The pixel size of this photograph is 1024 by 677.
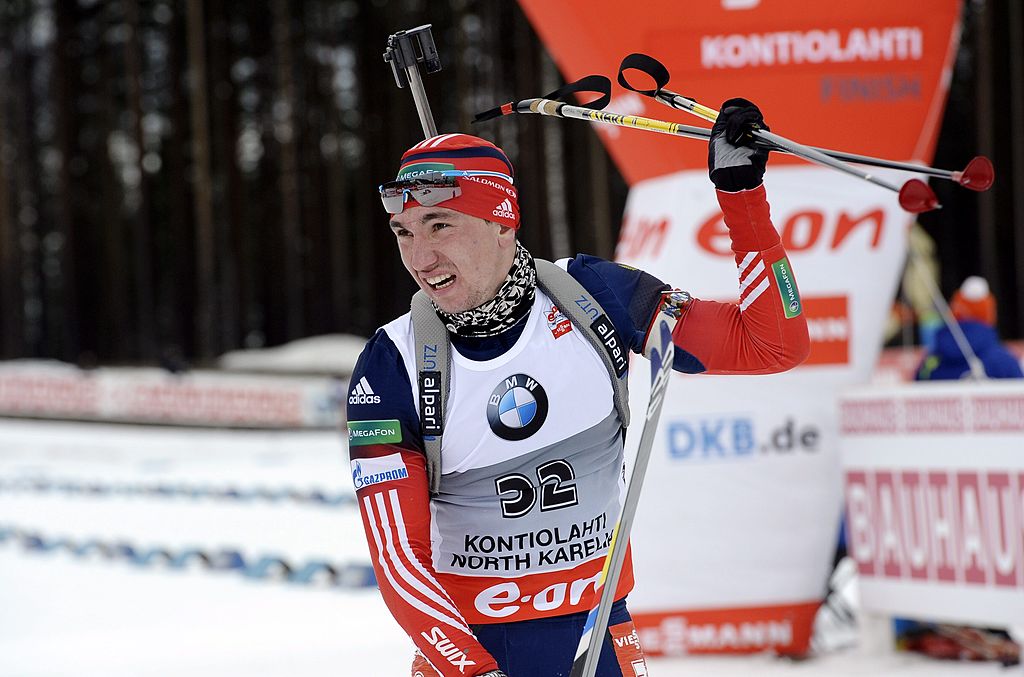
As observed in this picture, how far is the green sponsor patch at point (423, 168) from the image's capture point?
251cm

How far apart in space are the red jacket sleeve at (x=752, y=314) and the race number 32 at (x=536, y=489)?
0.38m

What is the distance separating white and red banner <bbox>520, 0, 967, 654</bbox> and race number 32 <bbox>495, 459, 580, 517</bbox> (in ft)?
10.7

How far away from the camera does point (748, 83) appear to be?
18.7 ft

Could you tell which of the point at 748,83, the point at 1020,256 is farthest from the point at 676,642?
the point at 1020,256

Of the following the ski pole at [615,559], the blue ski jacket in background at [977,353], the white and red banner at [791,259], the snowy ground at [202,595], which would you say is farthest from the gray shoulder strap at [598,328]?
the blue ski jacket in background at [977,353]

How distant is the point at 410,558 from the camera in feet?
7.87

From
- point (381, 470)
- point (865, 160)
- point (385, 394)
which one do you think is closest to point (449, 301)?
point (385, 394)

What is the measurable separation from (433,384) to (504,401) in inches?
5.6

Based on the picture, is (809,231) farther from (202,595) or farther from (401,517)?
(202,595)

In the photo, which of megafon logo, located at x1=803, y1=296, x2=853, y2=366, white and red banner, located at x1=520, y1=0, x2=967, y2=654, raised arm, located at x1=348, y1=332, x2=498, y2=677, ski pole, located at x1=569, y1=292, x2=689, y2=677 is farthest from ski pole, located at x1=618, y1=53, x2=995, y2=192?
megafon logo, located at x1=803, y1=296, x2=853, y2=366

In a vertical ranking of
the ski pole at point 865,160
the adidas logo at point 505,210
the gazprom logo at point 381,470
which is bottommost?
the gazprom logo at point 381,470

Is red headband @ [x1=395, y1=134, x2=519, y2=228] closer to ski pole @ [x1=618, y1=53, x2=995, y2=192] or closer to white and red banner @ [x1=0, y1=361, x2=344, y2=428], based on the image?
ski pole @ [x1=618, y1=53, x2=995, y2=192]

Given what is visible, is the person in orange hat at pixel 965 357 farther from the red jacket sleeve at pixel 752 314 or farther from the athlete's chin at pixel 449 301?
the athlete's chin at pixel 449 301

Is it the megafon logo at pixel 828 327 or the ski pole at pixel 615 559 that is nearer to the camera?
the ski pole at pixel 615 559
